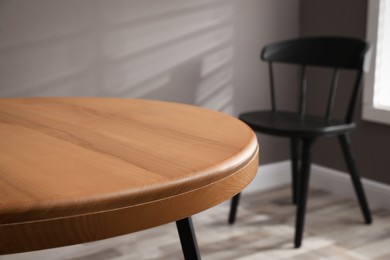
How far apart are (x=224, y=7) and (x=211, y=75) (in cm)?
34

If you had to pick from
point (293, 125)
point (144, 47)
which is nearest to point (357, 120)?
point (293, 125)

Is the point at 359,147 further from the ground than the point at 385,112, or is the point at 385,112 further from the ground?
the point at 385,112

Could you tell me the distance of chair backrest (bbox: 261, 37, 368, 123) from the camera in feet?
7.29

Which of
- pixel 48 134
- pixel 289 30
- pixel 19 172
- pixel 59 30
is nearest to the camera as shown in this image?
pixel 19 172

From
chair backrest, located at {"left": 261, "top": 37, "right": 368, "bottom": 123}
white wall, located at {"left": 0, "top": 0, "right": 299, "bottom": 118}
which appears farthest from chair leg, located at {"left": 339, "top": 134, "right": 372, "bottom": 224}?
white wall, located at {"left": 0, "top": 0, "right": 299, "bottom": 118}

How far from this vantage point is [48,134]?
0.87 metres

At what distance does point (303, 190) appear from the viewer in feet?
6.71

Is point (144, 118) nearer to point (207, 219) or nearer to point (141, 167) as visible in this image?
point (141, 167)

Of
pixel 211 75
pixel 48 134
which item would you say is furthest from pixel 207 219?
pixel 48 134

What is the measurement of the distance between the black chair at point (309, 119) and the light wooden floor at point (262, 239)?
8 cm

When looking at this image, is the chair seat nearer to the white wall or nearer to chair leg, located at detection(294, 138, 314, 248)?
chair leg, located at detection(294, 138, 314, 248)

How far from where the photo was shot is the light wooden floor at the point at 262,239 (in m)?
2.05

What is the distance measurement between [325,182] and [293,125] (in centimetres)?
85

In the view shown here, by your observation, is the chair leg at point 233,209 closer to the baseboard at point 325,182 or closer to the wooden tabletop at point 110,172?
the baseboard at point 325,182
